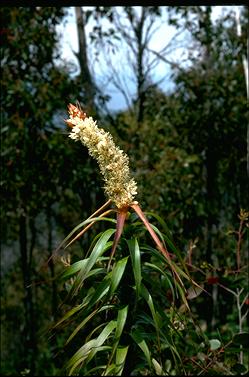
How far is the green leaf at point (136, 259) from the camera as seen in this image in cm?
131

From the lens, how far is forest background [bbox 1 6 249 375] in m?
5.46

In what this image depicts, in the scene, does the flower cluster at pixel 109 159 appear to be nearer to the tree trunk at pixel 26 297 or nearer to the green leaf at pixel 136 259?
the green leaf at pixel 136 259

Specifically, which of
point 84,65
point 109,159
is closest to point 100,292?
point 109,159

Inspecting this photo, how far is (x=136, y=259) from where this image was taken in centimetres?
134

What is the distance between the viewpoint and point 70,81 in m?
5.68

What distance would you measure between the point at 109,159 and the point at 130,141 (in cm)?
546

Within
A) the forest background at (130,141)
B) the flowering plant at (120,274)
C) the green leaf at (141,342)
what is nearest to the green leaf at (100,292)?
the flowering plant at (120,274)

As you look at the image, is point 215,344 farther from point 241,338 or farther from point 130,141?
point 130,141

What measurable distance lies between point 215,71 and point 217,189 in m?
1.37

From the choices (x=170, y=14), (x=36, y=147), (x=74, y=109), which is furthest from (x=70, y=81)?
(x=74, y=109)

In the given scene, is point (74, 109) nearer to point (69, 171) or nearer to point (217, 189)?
point (69, 171)

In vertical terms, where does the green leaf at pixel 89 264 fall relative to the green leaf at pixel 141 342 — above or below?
above

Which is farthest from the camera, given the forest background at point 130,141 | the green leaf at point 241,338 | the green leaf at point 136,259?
the forest background at point 130,141

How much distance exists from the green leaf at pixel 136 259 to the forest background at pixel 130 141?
367 centimetres
